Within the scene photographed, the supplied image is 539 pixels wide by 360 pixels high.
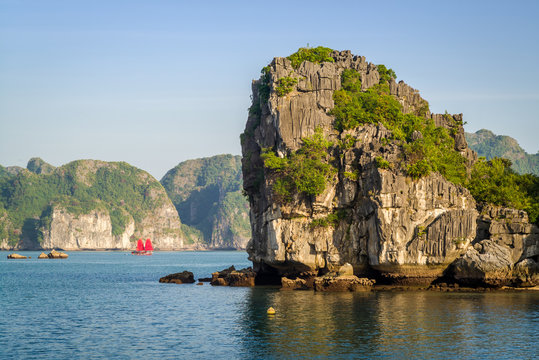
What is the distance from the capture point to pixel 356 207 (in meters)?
52.9

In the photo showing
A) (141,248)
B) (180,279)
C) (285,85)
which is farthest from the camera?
(141,248)

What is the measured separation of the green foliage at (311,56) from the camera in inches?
2291

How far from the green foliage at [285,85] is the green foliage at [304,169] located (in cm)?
455

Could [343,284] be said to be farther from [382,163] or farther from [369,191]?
[382,163]

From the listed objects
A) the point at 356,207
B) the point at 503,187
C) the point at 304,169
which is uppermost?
the point at 304,169

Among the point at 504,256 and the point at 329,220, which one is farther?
the point at 329,220

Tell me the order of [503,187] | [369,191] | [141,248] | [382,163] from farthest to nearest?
[141,248] < [503,187] < [369,191] < [382,163]

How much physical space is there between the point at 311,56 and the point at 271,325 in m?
30.5

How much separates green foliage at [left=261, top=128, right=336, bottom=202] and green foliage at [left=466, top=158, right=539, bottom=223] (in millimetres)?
13074

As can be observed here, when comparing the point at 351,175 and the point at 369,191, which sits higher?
the point at 351,175

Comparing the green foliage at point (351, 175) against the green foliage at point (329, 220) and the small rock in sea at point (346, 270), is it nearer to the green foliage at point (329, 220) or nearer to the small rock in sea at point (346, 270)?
the green foliage at point (329, 220)

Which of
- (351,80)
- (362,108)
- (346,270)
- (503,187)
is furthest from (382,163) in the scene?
(351,80)

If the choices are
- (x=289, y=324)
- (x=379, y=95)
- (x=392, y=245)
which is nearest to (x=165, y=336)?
(x=289, y=324)

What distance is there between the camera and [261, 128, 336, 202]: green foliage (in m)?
52.5
